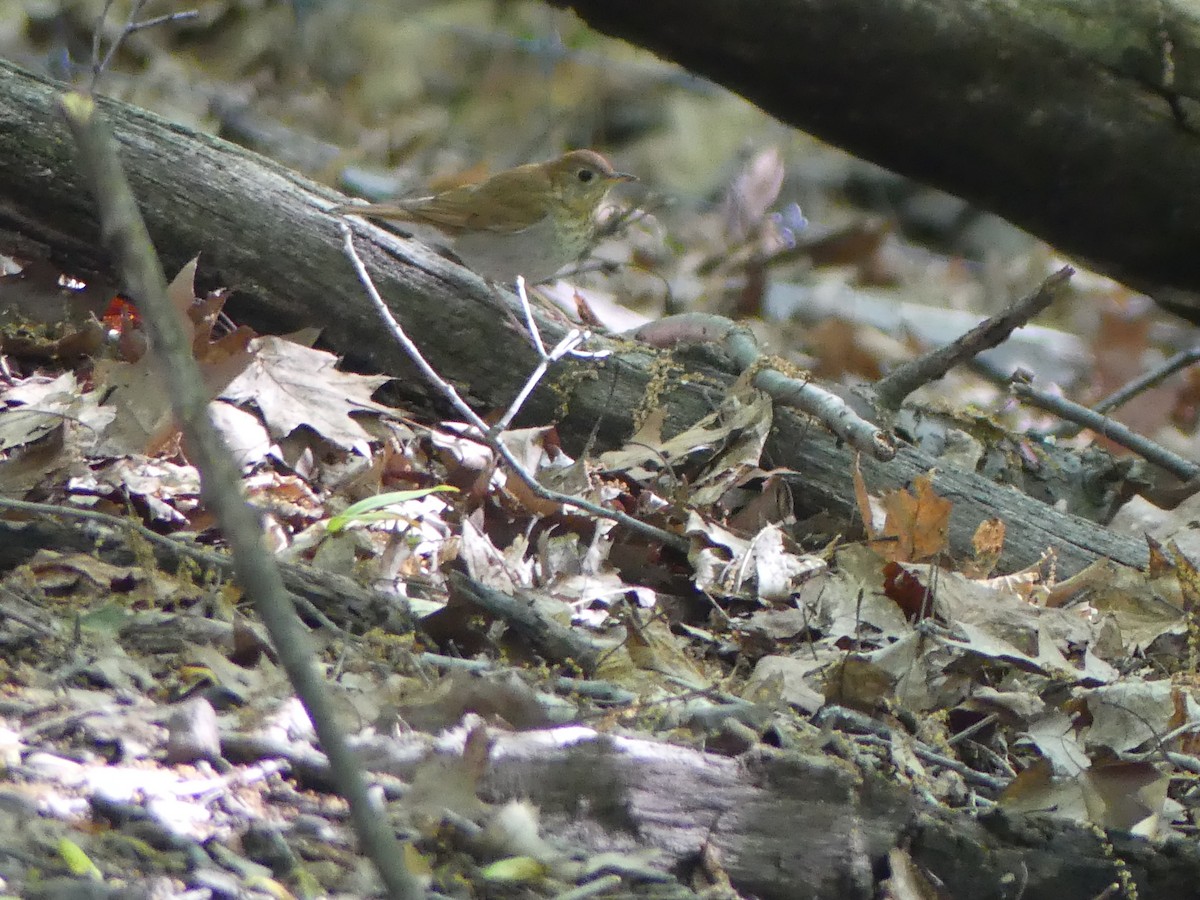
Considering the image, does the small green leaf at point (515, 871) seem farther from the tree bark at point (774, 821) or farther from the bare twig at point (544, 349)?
the bare twig at point (544, 349)

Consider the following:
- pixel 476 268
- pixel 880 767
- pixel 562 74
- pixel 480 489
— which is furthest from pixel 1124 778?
pixel 562 74

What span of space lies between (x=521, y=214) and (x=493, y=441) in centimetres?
209

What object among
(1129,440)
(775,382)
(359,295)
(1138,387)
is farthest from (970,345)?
(1138,387)

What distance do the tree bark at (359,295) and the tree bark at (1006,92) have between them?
133 cm

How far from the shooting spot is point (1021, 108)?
2289 mm

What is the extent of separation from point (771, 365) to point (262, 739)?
236 cm

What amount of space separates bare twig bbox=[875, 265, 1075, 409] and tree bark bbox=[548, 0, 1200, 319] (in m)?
0.89

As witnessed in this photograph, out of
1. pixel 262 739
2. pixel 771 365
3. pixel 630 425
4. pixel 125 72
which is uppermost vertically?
pixel 125 72

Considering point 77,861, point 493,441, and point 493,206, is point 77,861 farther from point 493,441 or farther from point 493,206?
point 493,206

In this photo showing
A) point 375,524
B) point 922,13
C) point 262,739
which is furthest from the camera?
point 375,524

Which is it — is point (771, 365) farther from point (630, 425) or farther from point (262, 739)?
point (262, 739)

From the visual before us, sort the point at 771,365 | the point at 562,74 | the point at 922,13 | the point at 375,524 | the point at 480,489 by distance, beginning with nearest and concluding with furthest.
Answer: the point at 922,13
the point at 375,524
the point at 480,489
the point at 771,365
the point at 562,74

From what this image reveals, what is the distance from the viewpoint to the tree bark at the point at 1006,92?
2.13 metres

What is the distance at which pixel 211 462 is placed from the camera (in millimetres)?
1090
